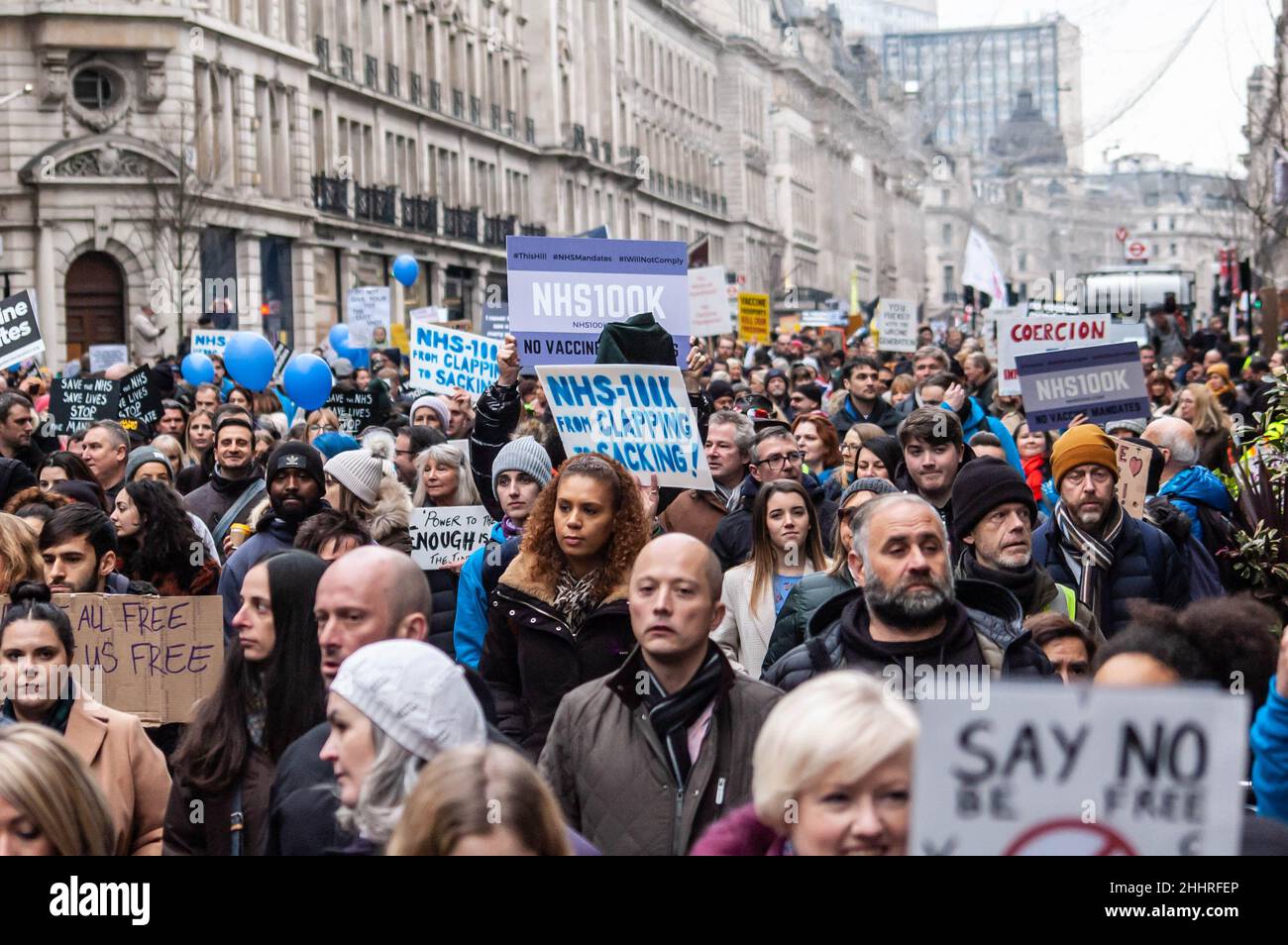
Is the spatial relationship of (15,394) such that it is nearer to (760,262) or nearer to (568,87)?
(568,87)

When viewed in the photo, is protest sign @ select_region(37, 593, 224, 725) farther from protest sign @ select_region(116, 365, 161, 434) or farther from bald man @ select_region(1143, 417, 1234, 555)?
protest sign @ select_region(116, 365, 161, 434)

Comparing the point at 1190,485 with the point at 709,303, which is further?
the point at 709,303

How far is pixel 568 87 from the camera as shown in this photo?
6419cm

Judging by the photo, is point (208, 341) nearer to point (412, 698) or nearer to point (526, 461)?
point (526, 461)

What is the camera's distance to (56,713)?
17.7ft

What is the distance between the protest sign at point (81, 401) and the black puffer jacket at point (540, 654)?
27.8ft

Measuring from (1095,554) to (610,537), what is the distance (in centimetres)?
224

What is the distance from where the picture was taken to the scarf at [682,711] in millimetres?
5062

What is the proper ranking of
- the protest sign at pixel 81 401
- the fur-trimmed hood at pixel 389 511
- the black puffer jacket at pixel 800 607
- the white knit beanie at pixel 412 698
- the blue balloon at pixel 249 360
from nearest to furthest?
the white knit beanie at pixel 412 698 < the black puffer jacket at pixel 800 607 < the fur-trimmed hood at pixel 389 511 < the protest sign at pixel 81 401 < the blue balloon at pixel 249 360

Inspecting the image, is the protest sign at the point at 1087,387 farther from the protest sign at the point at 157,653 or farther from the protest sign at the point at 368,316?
the protest sign at the point at 368,316

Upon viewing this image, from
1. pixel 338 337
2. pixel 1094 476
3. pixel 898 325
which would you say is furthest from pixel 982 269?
pixel 1094 476

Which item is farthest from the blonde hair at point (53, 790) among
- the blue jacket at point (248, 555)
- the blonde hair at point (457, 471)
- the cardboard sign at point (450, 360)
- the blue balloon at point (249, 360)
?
the blue balloon at point (249, 360)

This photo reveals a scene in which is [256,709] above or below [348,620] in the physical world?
below
